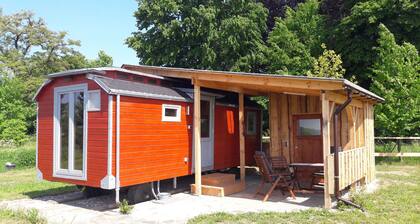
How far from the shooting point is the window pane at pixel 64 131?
830cm

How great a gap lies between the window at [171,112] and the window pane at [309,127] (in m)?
3.66

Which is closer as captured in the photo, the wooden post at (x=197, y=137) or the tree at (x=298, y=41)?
the wooden post at (x=197, y=137)

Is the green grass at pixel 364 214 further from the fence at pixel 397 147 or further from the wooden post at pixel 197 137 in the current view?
the fence at pixel 397 147

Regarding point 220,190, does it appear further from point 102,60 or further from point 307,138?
point 102,60

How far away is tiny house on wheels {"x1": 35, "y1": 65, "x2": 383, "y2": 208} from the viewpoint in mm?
7590

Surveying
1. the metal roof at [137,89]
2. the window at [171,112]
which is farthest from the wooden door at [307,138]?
the window at [171,112]

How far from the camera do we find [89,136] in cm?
783

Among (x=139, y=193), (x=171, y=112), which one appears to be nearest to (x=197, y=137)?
(x=171, y=112)

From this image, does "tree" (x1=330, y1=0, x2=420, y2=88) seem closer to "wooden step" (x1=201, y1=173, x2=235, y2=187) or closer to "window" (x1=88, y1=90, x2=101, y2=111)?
"wooden step" (x1=201, y1=173, x2=235, y2=187)

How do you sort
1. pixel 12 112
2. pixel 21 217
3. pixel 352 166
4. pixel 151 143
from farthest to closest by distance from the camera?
pixel 12 112 → pixel 352 166 → pixel 151 143 → pixel 21 217

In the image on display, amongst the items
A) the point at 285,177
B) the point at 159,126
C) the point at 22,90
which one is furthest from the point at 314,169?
the point at 22,90

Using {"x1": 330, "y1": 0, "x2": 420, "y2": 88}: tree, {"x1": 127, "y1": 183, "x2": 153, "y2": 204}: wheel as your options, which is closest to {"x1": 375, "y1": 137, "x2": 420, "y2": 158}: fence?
{"x1": 330, "y1": 0, "x2": 420, "y2": 88}: tree

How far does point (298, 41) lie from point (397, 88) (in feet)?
21.2

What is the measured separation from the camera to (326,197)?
7508mm
